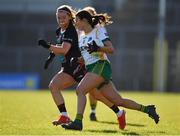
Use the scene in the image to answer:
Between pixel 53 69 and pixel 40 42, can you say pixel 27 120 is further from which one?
pixel 53 69

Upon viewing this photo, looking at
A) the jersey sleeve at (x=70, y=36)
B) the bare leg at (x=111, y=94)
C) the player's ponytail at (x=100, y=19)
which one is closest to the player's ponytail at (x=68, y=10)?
the jersey sleeve at (x=70, y=36)

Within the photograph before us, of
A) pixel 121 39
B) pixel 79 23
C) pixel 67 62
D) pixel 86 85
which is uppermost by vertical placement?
pixel 79 23

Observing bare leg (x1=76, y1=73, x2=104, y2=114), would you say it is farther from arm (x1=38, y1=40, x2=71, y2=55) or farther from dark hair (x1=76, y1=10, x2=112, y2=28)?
dark hair (x1=76, y1=10, x2=112, y2=28)

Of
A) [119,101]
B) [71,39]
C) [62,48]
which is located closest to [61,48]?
[62,48]

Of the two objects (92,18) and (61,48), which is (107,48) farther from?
(61,48)

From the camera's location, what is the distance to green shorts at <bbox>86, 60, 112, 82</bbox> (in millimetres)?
10969

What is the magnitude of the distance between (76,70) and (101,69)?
89 centimetres

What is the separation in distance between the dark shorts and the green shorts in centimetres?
66

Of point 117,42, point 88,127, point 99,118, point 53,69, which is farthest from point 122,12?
point 88,127

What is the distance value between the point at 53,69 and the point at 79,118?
27.6 metres

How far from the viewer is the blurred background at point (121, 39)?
38.4 m

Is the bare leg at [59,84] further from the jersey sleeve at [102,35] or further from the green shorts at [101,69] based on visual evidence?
the jersey sleeve at [102,35]

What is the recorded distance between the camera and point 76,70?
1178 centimetres

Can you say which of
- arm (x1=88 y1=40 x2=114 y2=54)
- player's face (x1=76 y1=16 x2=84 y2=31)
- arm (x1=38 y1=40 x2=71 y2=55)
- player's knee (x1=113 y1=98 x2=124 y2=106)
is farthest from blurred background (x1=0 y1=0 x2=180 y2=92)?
arm (x1=88 y1=40 x2=114 y2=54)
